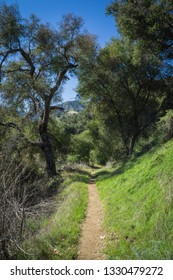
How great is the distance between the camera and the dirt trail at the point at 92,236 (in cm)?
756

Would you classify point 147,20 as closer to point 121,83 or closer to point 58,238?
point 121,83

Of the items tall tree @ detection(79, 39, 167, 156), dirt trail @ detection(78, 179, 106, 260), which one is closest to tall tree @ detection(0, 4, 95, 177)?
tall tree @ detection(79, 39, 167, 156)

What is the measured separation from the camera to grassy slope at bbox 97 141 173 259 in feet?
21.0

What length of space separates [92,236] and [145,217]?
7.01ft

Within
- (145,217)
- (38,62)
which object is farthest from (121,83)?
(145,217)

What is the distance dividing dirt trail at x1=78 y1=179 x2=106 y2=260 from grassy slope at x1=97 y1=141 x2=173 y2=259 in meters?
0.31

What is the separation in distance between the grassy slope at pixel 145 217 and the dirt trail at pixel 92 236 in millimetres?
314

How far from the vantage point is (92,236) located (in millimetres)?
8859

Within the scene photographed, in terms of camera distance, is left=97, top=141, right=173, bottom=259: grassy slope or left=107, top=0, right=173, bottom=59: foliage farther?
left=107, top=0, right=173, bottom=59: foliage

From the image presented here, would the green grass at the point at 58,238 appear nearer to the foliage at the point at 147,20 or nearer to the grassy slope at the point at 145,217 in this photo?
the grassy slope at the point at 145,217

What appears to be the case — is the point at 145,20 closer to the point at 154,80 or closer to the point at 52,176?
the point at 154,80

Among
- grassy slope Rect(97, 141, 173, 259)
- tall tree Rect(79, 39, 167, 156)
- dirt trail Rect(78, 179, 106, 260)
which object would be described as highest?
tall tree Rect(79, 39, 167, 156)

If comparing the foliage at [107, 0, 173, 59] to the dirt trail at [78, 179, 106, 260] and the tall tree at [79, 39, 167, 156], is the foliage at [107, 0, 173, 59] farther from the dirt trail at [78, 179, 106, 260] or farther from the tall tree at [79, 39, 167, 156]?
the dirt trail at [78, 179, 106, 260]

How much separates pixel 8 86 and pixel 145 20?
513 inches
